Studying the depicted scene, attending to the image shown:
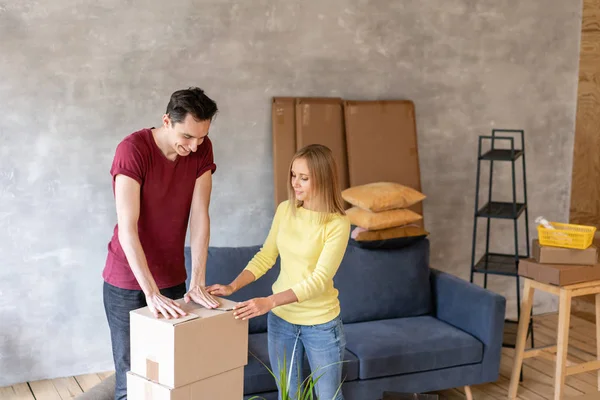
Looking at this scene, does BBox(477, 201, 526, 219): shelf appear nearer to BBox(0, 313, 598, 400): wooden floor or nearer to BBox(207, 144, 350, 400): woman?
BBox(0, 313, 598, 400): wooden floor

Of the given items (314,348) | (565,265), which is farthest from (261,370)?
(565,265)

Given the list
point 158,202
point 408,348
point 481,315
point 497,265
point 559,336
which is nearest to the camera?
point 158,202

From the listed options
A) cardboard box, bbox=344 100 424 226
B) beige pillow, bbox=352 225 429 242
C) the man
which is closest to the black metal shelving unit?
cardboard box, bbox=344 100 424 226

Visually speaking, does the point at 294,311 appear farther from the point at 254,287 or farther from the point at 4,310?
the point at 4,310

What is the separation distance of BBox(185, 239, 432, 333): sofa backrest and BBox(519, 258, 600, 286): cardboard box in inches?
22.9

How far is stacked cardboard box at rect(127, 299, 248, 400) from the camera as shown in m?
2.18

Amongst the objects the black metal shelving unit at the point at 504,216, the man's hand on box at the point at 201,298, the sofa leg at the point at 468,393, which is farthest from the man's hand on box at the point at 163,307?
the black metal shelving unit at the point at 504,216

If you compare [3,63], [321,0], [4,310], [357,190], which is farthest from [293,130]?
[4,310]

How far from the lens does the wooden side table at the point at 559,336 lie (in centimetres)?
377

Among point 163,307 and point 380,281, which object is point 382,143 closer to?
point 380,281

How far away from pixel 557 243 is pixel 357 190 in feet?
3.72

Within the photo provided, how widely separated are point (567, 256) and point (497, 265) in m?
0.62

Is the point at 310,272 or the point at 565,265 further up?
the point at 310,272

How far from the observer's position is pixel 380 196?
3.90 metres
